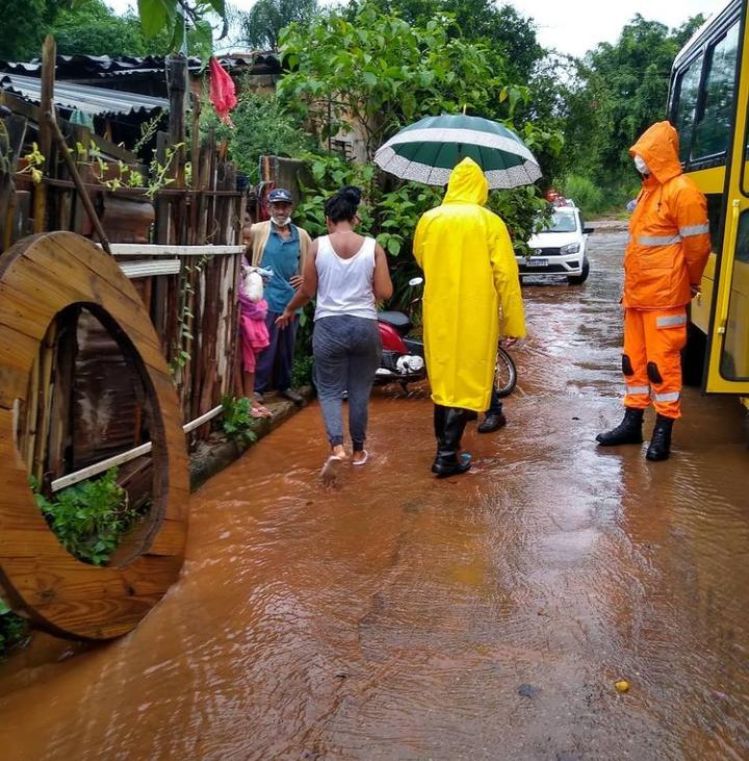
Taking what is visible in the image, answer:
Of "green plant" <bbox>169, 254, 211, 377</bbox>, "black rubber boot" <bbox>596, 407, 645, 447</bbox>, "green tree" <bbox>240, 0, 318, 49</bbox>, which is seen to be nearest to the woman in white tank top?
"green plant" <bbox>169, 254, 211, 377</bbox>

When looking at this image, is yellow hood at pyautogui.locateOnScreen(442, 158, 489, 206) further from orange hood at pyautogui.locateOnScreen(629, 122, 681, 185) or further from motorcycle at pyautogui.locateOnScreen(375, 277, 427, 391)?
motorcycle at pyautogui.locateOnScreen(375, 277, 427, 391)

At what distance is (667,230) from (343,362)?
219cm

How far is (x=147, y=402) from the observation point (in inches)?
146

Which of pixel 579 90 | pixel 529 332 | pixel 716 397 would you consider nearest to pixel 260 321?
pixel 716 397

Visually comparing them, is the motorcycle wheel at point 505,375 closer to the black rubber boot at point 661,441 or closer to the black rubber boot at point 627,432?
the black rubber boot at point 627,432

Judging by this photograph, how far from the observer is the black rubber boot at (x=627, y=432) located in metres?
5.63

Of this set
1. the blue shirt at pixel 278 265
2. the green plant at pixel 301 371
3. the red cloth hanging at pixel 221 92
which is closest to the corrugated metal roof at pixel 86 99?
the red cloth hanging at pixel 221 92

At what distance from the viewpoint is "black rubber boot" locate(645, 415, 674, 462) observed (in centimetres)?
534

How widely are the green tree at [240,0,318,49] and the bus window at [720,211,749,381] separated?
19746 mm

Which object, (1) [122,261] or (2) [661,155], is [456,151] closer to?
(2) [661,155]

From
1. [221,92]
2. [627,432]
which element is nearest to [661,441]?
[627,432]

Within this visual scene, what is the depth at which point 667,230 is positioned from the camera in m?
5.11

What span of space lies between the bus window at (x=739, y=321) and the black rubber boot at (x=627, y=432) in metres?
0.78

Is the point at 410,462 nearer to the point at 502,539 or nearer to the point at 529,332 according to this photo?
the point at 502,539
